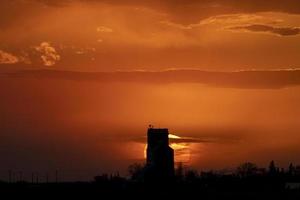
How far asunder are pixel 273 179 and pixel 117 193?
60316 millimetres

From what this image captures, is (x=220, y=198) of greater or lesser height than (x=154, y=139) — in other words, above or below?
below

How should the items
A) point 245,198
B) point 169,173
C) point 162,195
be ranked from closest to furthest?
point 245,198
point 162,195
point 169,173

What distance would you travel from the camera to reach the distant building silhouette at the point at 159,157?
524 feet

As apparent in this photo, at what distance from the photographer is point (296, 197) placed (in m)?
106

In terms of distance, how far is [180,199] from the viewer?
10775 cm

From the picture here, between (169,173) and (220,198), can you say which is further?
(169,173)

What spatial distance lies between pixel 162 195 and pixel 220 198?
359 inches

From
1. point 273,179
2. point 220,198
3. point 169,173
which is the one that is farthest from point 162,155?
point 220,198

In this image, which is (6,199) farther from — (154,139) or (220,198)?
(154,139)

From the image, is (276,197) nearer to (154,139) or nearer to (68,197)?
(68,197)

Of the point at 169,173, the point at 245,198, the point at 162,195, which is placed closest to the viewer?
the point at 245,198

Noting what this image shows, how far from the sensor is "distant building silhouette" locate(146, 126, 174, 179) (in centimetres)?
15975

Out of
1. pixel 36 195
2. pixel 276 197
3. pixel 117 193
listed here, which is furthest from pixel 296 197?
pixel 36 195

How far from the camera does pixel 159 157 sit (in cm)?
16175
